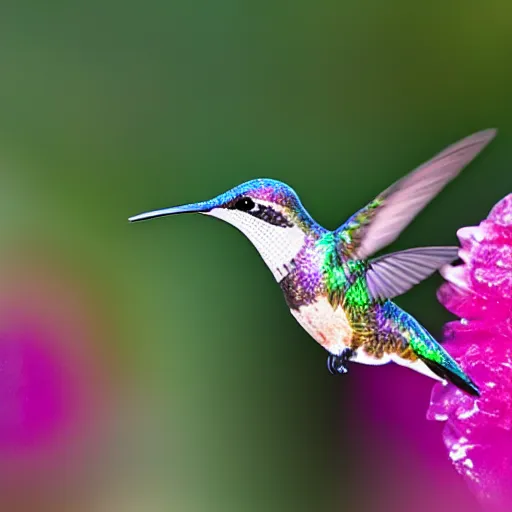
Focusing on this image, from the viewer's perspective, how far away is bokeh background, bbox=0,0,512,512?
122 cm

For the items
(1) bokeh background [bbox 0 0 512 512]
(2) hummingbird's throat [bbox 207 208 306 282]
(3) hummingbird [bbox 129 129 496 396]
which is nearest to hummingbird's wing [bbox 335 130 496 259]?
(3) hummingbird [bbox 129 129 496 396]

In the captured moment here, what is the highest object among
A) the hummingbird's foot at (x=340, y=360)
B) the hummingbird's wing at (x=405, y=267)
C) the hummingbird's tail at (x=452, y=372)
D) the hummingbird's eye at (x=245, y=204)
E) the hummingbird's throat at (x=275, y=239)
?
the hummingbird's eye at (x=245, y=204)

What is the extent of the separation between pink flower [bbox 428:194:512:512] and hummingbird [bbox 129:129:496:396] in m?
0.03

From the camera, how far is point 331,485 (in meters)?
1.22

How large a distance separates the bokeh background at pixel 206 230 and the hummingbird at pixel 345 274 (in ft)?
0.60

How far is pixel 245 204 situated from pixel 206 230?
28 cm

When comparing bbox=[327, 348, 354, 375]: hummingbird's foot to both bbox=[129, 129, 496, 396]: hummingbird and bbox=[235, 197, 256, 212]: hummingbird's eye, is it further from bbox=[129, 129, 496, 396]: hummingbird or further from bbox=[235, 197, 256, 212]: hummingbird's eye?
bbox=[235, 197, 256, 212]: hummingbird's eye

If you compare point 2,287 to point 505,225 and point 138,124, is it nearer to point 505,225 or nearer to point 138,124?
point 138,124

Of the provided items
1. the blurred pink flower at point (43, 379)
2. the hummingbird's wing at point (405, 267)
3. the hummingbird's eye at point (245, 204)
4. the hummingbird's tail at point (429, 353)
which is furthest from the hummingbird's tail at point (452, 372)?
the blurred pink flower at point (43, 379)

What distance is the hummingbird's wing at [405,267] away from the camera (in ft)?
2.97

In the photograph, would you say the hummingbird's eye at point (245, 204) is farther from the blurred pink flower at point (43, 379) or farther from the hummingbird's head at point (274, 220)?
the blurred pink flower at point (43, 379)

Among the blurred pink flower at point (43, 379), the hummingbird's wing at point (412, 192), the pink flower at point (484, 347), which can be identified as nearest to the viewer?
the hummingbird's wing at point (412, 192)

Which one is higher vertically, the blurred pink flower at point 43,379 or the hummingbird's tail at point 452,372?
the blurred pink flower at point 43,379

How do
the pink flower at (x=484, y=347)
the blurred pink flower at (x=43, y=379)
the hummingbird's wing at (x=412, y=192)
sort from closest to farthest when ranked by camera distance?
the hummingbird's wing at (x=412, y=192)
the pink flower at (x=484, y=347)
the blurred pink flower at (x=43, y=379)
